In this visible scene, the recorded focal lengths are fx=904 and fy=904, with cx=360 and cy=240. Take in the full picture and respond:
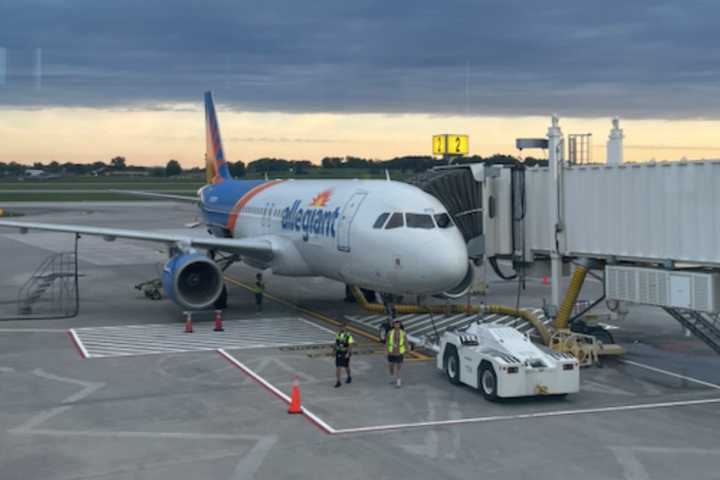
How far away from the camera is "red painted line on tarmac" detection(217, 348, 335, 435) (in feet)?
56.2

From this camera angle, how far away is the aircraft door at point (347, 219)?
2653 cm

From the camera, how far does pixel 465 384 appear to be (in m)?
20.7

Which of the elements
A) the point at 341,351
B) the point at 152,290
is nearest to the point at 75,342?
the point at 152,290

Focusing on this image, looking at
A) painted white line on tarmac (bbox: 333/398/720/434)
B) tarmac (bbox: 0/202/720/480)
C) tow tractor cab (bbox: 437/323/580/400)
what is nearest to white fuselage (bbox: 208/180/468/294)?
tarmac (bbox: 0/202/720/480)

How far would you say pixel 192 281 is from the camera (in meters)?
30.6

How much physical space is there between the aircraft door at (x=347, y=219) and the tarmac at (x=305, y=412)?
2974 mm

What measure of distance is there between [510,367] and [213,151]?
33.8m

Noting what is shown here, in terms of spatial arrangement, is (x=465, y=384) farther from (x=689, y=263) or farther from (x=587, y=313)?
(x=587, y=313)

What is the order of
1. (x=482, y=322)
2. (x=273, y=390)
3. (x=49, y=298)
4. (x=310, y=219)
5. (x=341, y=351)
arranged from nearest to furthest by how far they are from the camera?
(x=273, y=390) < (x=341, y=351) < (x=482, y=322) < (x=310, y=219) < (x=49, y=298)

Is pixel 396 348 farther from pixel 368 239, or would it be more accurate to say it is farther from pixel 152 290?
pixel 152 290

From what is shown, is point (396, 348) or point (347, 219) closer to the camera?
point (396, 348)

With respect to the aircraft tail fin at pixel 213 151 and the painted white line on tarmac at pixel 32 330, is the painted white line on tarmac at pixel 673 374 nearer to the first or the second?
the painted white line on tarmac at pixel 32 330

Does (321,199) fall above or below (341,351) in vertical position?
above

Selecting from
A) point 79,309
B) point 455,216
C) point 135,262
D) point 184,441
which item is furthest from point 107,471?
point 135,262
